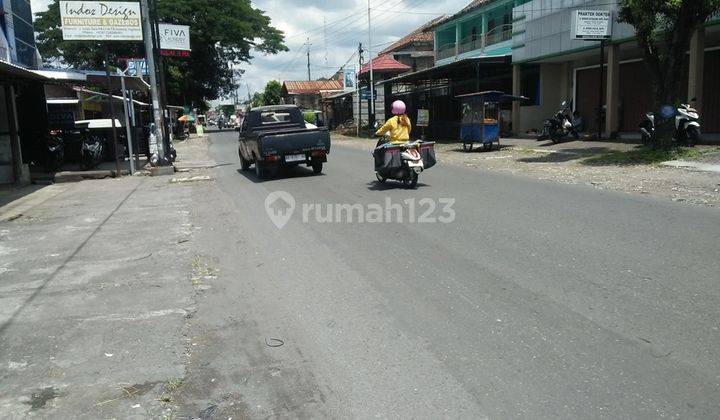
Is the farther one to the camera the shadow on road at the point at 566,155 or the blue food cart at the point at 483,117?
the blue food cart at the point at 483,117

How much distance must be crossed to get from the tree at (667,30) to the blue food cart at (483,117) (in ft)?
20.7

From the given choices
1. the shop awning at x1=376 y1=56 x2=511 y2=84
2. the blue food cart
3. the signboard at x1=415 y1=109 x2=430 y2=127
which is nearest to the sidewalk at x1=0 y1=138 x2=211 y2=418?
the blue food cart

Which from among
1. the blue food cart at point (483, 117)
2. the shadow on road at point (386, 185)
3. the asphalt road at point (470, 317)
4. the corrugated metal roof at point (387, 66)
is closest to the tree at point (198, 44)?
the corrugated metal roof at point (387, 66)

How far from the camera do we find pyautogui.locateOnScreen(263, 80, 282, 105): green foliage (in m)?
89.0

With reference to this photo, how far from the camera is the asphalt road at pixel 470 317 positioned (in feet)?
11.7

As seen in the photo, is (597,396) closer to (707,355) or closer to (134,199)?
(707,355)

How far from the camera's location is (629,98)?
23.4 meters

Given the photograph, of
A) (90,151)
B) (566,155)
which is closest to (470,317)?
(566,155)

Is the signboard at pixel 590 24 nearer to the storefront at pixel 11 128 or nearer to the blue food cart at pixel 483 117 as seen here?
the blue food cart at pixel 483 117

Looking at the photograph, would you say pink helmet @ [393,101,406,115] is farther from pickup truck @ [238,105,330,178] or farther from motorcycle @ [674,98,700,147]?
motorcycle @ [674,98,700,147]

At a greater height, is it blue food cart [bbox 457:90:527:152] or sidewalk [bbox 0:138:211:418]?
blue food cart [bbox 457:90:527:152]

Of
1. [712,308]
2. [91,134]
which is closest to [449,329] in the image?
[712,308]

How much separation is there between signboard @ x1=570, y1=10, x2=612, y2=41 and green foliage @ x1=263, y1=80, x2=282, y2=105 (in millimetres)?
71456

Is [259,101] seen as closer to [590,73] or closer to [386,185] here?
[590,73]
